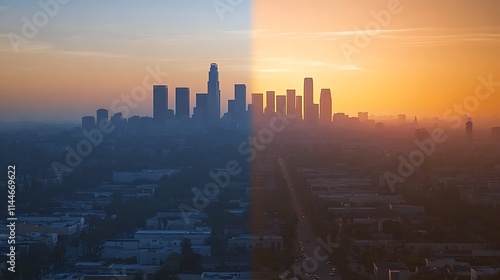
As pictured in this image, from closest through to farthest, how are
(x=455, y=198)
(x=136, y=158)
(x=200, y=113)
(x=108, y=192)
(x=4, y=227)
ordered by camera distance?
(x=4, y=227) → (x=455, y=198) → (x=108, y=192) → (x=136, y=158) → (x=200, y=113)

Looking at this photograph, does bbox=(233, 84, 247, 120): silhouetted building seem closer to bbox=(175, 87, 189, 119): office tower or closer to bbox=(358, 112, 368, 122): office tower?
bbox=(175, 87, 189, 119): office tower

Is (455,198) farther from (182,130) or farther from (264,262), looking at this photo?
(182,130)

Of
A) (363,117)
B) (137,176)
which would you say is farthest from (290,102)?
(137,176)

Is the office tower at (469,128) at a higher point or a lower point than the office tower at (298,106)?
lower

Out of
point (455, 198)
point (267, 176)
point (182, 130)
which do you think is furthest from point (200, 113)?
point (455, 198)

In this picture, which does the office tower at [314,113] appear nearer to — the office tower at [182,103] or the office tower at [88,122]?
the office tower at [182,103]

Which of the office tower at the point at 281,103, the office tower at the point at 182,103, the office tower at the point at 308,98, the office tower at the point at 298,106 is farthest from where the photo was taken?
the office tower at the point at 182,103

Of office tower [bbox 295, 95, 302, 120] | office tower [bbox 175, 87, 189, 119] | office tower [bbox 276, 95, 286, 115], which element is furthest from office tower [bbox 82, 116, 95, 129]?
office tower [bbox 295, 95, 302, 120]

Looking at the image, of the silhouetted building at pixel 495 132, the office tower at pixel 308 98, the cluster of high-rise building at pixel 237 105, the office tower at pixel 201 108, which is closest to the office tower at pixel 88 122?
the cluster of high-rise building at pixel 237 105
